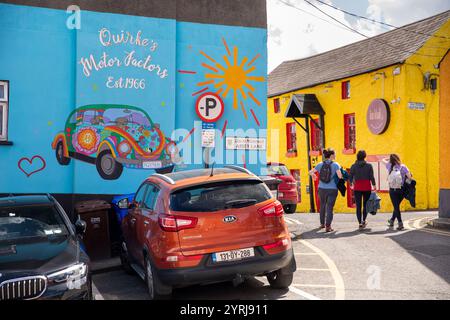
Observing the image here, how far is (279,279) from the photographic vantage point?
6781mm

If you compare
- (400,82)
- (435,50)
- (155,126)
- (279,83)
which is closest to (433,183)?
(400,82)

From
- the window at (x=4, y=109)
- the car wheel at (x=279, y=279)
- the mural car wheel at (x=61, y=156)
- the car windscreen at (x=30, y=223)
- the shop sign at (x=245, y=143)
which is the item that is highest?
the window at (x=4, y=109)

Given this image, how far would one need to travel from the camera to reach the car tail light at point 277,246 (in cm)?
628

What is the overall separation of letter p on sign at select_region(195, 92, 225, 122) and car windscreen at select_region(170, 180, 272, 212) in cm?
595

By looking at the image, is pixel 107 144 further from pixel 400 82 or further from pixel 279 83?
pixel 279 83

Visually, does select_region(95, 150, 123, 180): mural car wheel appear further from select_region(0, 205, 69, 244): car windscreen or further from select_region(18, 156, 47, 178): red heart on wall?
select_region(0, 205, 69, 244): car windscreen

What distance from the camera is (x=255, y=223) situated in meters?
6.30

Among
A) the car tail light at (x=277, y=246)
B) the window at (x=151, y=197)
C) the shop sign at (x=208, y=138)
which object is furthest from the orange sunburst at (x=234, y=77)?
the car tail light at (x=277, y=246)

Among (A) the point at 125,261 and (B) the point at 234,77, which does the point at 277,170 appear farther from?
(A) the point at 125,261

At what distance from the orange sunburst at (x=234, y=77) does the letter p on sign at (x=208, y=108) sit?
0.31 meters

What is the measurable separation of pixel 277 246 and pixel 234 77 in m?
7.15

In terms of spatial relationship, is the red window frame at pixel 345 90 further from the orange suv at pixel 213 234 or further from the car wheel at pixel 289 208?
the orange suv at pixel 213 234

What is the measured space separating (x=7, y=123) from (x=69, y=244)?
231 inches

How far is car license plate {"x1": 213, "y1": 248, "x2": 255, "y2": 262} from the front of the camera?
607 cm
